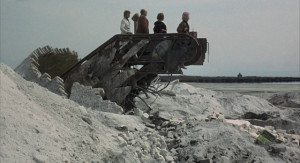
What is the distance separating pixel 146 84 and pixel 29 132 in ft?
24.4

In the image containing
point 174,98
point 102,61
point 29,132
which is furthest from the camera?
point 174,98

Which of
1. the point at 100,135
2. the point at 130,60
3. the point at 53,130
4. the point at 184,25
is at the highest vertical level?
the point at 184,25

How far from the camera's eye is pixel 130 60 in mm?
13070

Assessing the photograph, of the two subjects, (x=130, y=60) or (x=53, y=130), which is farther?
(x=130, y=60)

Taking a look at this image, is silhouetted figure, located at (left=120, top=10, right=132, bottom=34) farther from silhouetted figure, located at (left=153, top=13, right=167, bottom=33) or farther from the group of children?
silhouetted figure, located at (left=153, top=13, right=167, bottom=33)

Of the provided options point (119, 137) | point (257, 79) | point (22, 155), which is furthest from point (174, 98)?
point (257, 79)

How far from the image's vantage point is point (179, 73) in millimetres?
13164

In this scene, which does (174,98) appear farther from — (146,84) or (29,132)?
(29,132)

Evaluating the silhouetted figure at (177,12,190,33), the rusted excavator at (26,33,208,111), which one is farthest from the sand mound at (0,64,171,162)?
the silhouetted figure at (177,12,190,33)

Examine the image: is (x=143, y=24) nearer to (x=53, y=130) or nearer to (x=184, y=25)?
(x=184, y=25)

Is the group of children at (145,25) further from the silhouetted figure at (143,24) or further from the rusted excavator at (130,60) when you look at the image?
the rusted excavator at (130,60)

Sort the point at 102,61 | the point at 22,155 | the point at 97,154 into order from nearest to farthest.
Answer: the point at 22,155, the point at 97,154, the point at 102,61

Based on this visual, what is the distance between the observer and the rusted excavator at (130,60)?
1295cm

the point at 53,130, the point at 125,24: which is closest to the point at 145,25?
the point at 125,24
